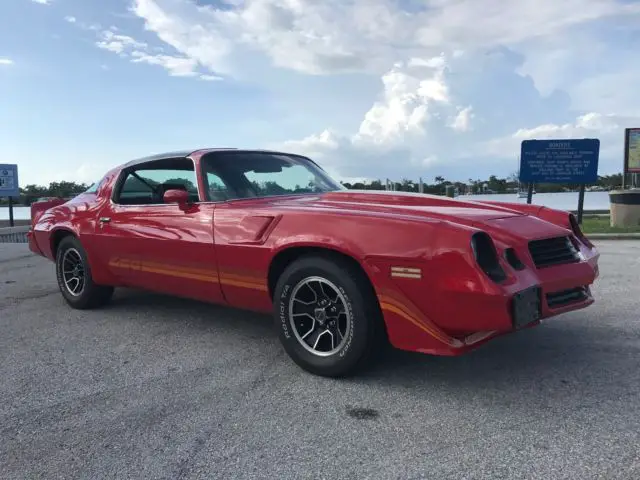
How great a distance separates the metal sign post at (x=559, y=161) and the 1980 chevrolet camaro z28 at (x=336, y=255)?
11.1m

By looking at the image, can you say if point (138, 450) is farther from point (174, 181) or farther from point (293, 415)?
point (174, 181)

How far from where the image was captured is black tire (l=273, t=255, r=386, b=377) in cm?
311

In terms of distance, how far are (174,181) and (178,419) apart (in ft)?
7.87

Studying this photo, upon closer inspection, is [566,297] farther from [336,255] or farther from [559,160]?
[559,160]

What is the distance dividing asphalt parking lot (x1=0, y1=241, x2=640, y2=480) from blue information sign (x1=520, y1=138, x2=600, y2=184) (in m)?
10.6

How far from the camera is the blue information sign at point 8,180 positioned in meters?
17.9

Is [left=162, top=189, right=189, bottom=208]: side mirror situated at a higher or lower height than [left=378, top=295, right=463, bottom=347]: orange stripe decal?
higher

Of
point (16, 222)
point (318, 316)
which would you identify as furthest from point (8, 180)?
point (318, 316)

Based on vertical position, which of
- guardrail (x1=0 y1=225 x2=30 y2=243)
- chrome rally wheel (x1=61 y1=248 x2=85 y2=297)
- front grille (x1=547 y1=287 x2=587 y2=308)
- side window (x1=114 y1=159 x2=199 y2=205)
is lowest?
guardrail (x1=0 y1=225 x2=30 y2=243)

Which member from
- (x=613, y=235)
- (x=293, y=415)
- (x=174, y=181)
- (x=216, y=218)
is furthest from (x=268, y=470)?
(x=613, y=235)

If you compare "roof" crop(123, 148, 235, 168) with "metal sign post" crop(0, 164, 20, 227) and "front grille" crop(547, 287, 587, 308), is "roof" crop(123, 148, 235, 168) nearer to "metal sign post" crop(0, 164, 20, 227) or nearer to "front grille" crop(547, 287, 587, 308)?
"front grille" crop(547, 287, 587, 308)

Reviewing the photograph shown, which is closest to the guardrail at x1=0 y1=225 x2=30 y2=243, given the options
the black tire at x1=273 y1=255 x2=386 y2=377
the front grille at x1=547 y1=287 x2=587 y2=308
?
the black tire at x1=273 y1=255 x2=386 y2=377

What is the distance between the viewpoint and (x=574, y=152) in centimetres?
1446

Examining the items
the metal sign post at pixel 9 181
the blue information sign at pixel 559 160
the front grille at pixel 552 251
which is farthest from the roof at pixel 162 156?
the metal sign post at pixel 9 181
